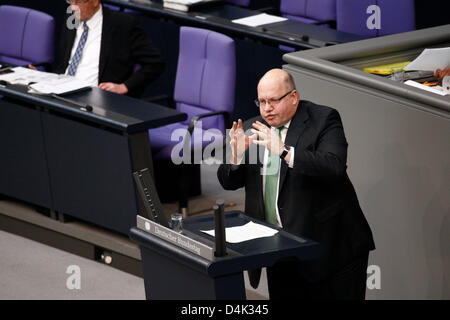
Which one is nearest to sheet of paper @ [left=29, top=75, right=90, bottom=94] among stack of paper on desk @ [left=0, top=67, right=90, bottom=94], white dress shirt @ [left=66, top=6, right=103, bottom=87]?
stack of paper on desk @ [left=0, top=67, right=90, bottom=94]

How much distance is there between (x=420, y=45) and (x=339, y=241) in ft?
5.81

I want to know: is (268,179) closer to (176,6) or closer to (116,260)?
(116,260)

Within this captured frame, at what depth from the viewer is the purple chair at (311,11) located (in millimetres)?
7613

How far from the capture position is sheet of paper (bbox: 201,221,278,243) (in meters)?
3.50

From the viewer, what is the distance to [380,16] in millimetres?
7043

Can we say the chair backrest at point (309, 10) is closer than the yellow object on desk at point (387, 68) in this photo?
No

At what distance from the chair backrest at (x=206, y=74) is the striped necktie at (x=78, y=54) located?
0.64 m

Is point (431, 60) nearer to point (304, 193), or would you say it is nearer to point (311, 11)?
point (304, 193)

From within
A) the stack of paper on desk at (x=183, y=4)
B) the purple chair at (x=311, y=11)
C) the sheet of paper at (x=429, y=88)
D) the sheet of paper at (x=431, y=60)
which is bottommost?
the purple chair at (x=311, y=11)

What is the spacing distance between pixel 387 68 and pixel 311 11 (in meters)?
2.96

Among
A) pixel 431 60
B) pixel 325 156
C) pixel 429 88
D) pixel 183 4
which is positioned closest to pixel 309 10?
pixel 183 4

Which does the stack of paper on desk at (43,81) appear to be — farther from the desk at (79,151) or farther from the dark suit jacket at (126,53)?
the dark suit jacket at (126,53)

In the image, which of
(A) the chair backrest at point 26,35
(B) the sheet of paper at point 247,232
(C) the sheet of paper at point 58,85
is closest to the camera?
(B) the sheet of paper at point 247,232

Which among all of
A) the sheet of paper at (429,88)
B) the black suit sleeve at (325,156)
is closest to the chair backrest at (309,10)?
the sheet of paper at (429,88)
